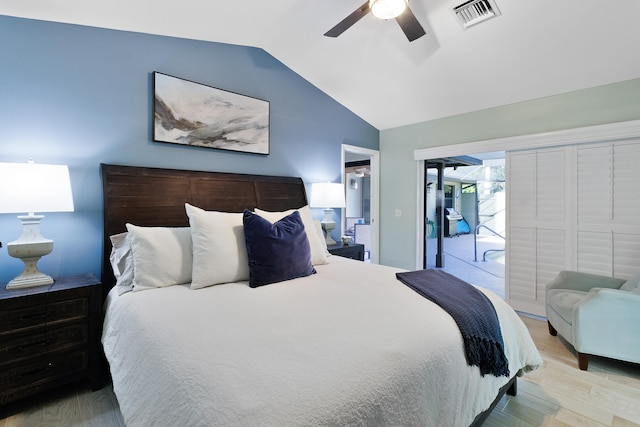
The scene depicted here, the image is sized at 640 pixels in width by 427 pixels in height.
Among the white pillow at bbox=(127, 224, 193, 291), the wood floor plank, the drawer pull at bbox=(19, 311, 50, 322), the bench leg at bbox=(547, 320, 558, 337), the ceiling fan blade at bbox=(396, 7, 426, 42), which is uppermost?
the ceiling fan blade at bbox=(396, 7, 426, 42)

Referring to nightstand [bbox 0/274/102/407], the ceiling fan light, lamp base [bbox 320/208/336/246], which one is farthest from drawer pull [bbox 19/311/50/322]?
the ceiling fan light

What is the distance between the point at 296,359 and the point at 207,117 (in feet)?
8.28

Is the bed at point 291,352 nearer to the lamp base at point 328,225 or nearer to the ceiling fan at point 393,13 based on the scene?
the lamp base at point 328,225

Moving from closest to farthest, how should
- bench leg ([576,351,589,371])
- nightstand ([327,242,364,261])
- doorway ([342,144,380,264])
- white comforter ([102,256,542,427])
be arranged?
white comforter ([102,256,542,427])
bench leg ([576,351,589,371])
nightstand ([327,242,364,261])
doorway ([342,144,380,264])

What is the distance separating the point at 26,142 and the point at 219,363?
7.32 ft

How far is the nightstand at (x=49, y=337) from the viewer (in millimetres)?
1674

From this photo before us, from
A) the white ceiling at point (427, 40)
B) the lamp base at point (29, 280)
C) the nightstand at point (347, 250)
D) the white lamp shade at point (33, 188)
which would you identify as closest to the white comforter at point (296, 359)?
the lamp base at point (29, 280)

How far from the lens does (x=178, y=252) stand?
2.03 metres

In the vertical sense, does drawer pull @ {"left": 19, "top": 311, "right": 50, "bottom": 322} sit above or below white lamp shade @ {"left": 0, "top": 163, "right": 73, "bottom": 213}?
below

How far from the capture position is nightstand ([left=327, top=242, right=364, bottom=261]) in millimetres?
3393

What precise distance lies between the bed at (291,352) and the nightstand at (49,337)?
165 millimetres

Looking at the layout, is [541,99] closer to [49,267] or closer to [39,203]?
[39,203]

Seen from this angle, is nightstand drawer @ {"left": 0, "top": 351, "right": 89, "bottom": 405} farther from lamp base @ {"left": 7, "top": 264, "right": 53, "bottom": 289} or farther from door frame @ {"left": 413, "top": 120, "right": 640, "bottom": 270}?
door frame @ {"left": 413, "top": 120, "right": 640, "bottom": 270}

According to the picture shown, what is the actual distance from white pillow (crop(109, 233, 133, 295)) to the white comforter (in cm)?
13
